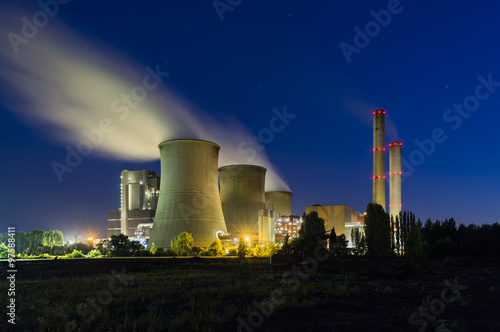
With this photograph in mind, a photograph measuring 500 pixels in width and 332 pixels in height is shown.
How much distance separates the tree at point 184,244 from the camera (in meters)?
36.2

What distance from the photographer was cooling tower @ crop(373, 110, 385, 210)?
54281 mm

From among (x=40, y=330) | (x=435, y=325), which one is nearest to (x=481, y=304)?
(x=435, y=325)

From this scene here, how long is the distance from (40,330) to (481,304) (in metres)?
9.20

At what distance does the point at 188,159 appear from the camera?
3681cm

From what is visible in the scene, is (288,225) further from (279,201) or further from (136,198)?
(136,198)

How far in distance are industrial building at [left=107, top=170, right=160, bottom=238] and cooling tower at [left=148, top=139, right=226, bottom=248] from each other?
27712 mm

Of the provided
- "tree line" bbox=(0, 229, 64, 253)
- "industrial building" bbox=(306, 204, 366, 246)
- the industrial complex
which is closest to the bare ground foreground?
the industrial complex

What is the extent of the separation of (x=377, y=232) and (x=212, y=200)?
Answer: 1658 cm

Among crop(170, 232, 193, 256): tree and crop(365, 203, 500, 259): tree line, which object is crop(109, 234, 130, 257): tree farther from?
crop(365, 203, 500, 259): tree line

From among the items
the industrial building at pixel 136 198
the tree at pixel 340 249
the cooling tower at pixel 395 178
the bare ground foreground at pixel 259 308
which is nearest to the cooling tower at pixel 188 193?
the tree at pixel 340 249

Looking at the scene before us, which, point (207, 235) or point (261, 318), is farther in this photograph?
point (207, 235)

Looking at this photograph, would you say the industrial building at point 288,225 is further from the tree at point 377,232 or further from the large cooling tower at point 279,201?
the tree at point 377,232

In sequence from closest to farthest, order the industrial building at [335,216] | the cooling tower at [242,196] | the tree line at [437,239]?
the tree line at [437,239], the cooling tower at [242,196], the industrial building at [335,216]

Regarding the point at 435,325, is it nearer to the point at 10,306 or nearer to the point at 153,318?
the point at 153,318
